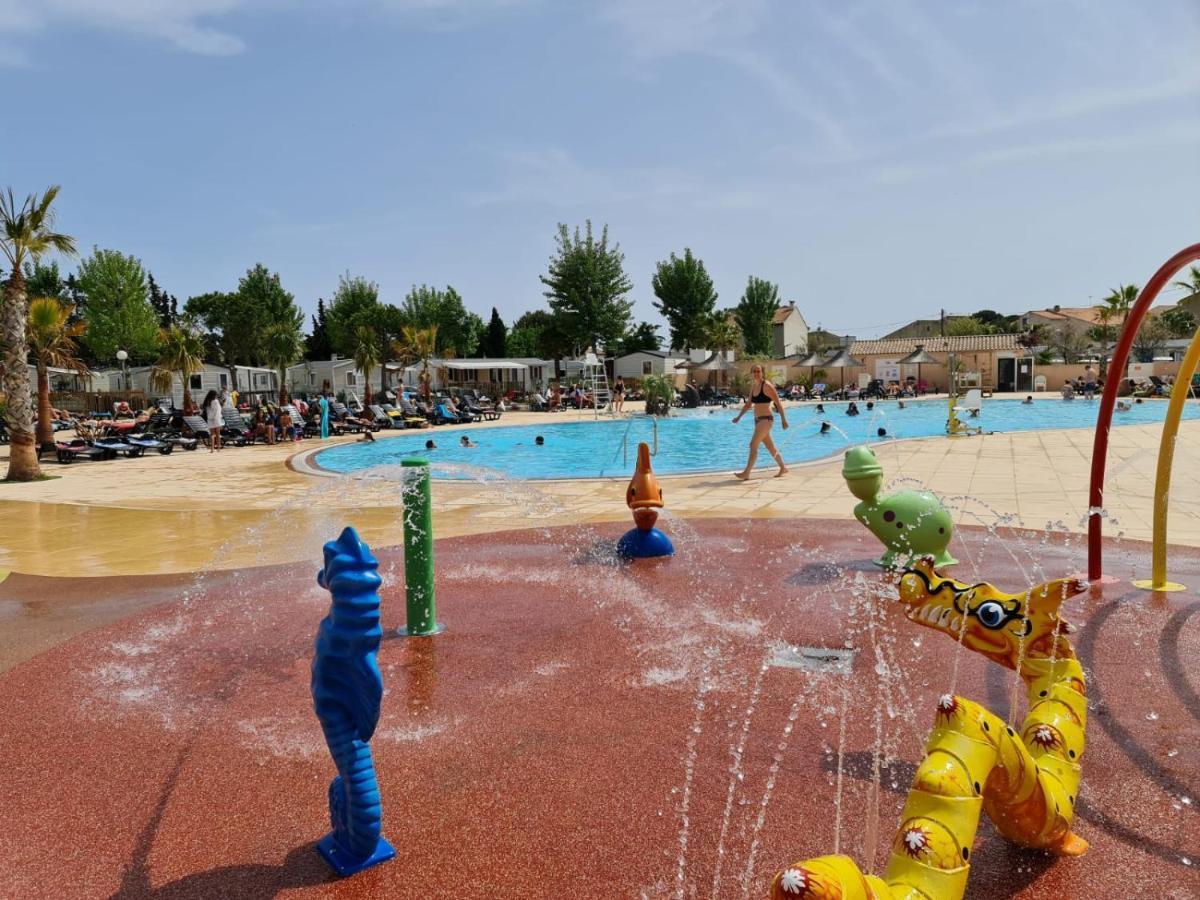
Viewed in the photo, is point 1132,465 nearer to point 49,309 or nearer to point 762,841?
point 762,841

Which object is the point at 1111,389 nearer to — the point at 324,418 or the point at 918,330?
the point at 324,418

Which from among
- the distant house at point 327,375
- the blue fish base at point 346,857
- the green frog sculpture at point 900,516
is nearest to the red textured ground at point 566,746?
the blue fish base at point 346,857

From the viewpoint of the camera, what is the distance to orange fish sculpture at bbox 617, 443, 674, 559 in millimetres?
8484

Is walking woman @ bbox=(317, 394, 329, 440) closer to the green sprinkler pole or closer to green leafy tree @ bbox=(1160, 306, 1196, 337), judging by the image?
the green sprinkler pole

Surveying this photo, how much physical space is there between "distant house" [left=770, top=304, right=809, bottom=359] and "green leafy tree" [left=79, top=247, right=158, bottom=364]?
5157cm

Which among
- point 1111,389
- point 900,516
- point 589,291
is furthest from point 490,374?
point 1111,389

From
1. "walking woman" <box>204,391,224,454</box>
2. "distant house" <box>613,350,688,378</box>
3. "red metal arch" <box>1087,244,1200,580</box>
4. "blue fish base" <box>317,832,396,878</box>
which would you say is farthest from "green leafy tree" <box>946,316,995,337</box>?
"blue fish base" <box>317,832,396,878</box>

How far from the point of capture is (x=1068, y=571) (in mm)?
7453

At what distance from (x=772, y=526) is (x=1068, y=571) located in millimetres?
3185

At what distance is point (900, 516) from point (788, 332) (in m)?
79.9

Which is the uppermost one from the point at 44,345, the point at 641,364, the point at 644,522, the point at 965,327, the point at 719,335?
the point at 965,327

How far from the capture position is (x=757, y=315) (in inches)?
2874

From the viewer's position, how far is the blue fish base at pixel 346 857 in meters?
3.29

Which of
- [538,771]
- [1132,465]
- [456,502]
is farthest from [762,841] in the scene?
[1132,465]
